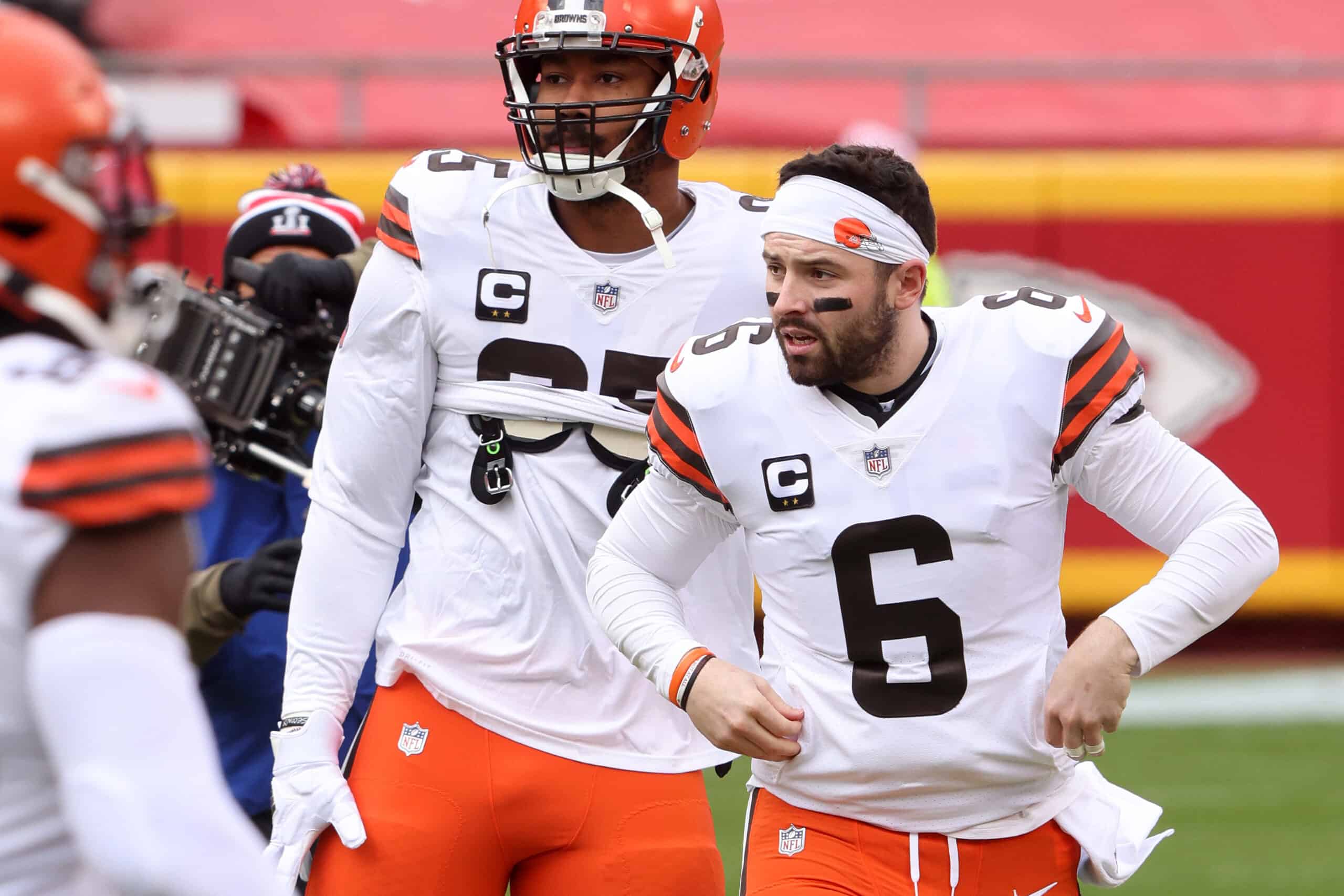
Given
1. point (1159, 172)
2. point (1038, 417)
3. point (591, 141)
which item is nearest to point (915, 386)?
point (1038, 417)

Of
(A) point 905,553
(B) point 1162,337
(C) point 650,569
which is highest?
(A) point 905,553

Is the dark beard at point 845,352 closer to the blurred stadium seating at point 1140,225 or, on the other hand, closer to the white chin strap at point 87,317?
the white chin strap at point 87,317

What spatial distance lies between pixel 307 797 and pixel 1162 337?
21.3 ft

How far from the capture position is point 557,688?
2.93 metres

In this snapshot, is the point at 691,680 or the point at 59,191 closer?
the point at 59,191

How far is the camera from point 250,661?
374cm

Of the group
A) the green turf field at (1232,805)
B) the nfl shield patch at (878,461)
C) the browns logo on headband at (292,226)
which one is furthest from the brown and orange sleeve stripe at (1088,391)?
the green turf field at (1232,805)

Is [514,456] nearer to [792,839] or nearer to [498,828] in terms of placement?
[498,828]

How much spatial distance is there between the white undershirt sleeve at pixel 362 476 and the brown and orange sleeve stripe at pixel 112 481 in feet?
4.43

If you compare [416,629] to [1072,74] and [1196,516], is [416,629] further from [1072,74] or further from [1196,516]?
[1072,74]

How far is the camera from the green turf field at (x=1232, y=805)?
18.7 feet

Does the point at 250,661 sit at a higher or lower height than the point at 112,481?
lower

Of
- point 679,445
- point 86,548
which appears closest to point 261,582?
point 679,445

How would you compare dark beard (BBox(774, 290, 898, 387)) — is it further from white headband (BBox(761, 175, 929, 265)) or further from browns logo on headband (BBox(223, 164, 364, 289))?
browns logo on headband (BBox(223, 164, 364, 289))
